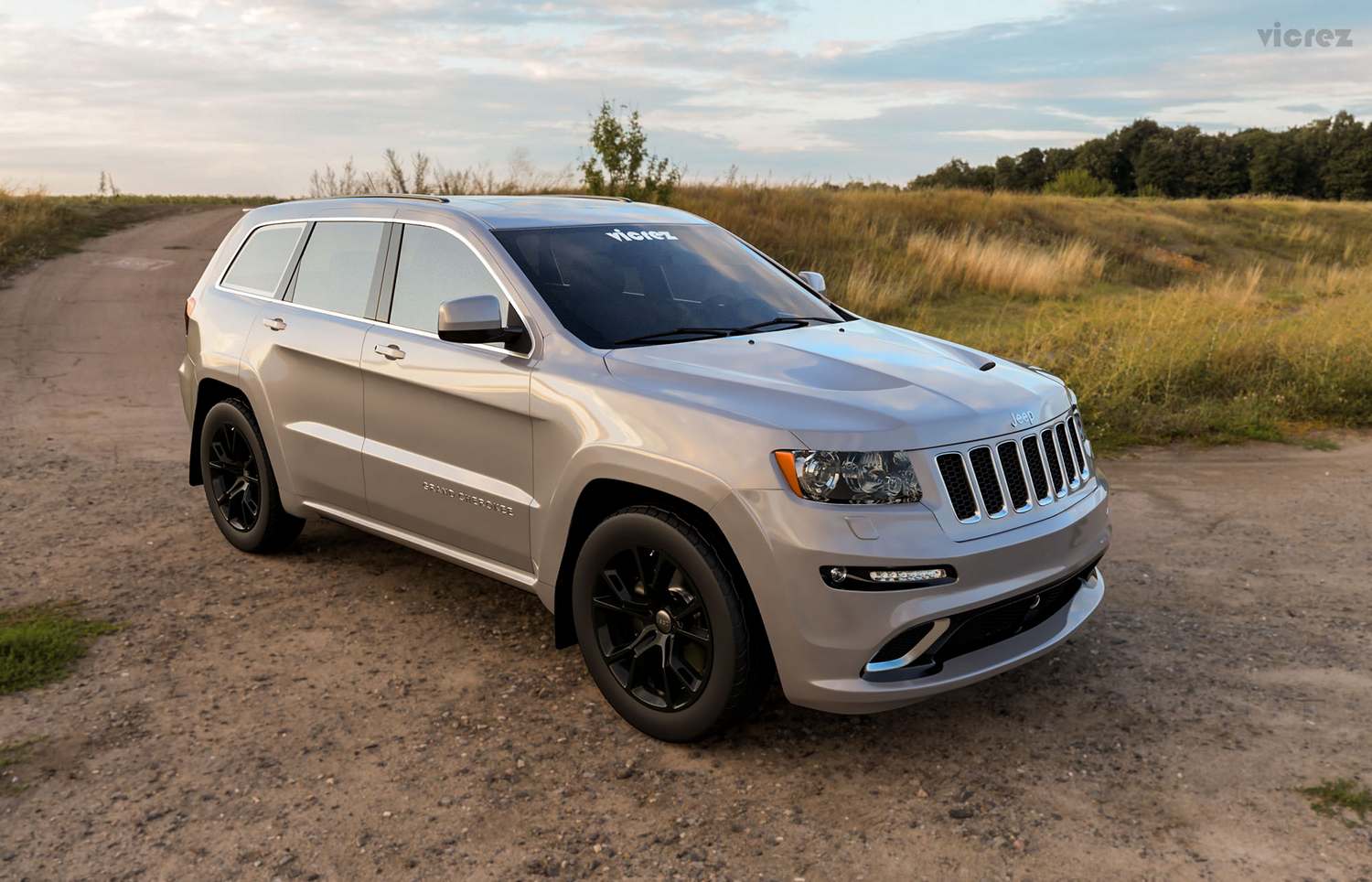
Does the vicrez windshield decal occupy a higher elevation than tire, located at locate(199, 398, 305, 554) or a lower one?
higher

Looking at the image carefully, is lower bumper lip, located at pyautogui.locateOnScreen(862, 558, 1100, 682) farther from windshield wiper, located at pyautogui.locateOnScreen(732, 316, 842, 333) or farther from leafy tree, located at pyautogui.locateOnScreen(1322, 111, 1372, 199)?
leafy tree, located at pyautogui.locateOnScreen(1322, 111, 1372, 199)

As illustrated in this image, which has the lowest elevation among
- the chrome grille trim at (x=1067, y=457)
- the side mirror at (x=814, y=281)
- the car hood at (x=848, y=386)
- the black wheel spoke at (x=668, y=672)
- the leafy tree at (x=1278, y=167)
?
the black wheel spoke at (x=668, y=672)

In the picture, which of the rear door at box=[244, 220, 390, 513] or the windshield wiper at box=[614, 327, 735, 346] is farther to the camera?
the rear door at box=[244, 220, 390, 513]

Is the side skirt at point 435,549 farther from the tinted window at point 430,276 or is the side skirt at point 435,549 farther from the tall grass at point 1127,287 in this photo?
the tall grass at point 1127,287

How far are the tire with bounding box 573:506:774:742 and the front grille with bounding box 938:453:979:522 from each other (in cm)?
75

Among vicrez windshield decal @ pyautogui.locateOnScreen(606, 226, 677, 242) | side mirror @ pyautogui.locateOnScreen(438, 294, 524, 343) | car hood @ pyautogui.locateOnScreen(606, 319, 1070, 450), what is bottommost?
car hood @ pyautogui.locateOnScreen(606, 319, 1070, 450)

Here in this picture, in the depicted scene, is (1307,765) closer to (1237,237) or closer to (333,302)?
(333,302)

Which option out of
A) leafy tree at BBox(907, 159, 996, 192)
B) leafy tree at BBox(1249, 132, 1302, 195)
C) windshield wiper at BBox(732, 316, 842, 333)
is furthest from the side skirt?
leafy tree at BBox(1249, 132, 1302, 195)

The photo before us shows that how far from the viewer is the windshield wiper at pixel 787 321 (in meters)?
4.71

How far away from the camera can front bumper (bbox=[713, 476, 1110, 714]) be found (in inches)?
136

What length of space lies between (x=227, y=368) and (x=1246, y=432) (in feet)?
24.5

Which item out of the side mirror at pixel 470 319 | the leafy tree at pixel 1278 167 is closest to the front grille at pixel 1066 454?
the side mirror at pixel 470 319

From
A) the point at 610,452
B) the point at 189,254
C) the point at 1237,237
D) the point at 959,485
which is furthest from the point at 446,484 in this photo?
the point at 1237,237

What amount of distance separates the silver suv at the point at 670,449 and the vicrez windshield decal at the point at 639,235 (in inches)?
0.7
